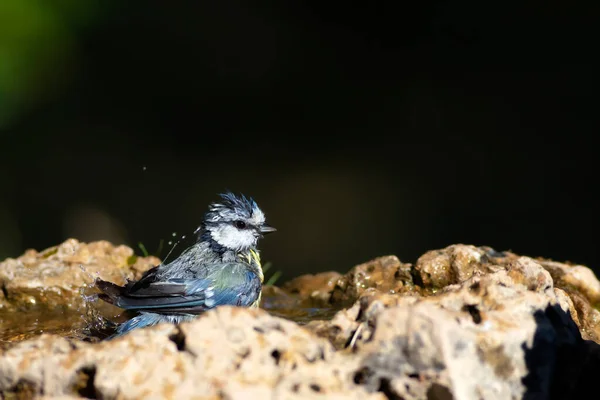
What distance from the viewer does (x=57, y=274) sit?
4.24 metres

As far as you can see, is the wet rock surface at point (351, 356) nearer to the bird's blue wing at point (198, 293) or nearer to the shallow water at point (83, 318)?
the bird's blue wing at point (198, 293)

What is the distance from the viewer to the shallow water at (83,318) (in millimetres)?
3758

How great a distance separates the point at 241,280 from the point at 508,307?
1.77 meters

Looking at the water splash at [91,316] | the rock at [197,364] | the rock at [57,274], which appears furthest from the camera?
the rock at [57,274]

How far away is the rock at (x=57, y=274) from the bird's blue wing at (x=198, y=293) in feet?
2.67

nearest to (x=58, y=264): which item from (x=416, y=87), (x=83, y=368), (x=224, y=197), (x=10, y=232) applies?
(x=224, y=197)

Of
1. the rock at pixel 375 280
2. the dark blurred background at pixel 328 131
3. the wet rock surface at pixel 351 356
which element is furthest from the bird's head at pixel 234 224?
the dark blurred background at pixel 328 131

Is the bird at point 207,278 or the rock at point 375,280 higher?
the bird at point 207,278

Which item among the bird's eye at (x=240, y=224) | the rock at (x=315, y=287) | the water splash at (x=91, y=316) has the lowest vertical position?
the rock at (x=315, y=287)

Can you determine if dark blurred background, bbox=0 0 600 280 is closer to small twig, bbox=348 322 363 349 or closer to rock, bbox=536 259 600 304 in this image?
rock, bbox=536 259 600 304

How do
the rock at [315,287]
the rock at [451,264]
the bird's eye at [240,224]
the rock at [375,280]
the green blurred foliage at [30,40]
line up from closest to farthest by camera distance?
the rock at [451,264] < the rock at [375,280] < the bird's eye at [240,224] < the rock at [315,287] < the green blurred foliage at [30,40]

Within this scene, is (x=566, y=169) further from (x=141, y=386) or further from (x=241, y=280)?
(x=141, y=386)

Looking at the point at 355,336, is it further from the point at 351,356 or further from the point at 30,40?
the point at 30,40

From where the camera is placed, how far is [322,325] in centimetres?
240
